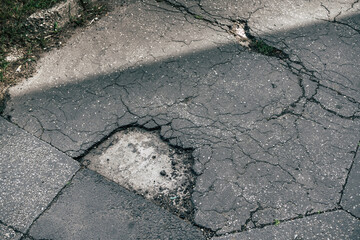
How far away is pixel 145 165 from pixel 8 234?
43.1 inches

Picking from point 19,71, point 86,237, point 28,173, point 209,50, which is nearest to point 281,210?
point 86,237

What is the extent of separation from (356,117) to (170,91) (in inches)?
64.4

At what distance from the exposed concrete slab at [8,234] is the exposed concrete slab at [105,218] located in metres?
0.10

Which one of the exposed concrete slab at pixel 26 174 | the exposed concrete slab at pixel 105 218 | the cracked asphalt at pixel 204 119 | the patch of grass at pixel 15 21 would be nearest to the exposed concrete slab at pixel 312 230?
the cracked asphalt at pixel 204 119

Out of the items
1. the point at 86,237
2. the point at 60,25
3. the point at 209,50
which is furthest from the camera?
the point at 60,25

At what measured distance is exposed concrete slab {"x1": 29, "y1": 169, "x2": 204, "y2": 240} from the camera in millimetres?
2496

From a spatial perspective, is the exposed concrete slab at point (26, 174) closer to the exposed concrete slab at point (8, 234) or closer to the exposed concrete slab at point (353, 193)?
the exposed concrete slab at point (8, 234)

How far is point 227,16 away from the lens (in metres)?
3.90

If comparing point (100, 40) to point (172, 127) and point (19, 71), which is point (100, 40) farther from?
point (172, 127)

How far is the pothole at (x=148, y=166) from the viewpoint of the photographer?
2.68 meters

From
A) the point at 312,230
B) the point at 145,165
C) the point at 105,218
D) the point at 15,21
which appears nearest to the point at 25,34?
the point at 15,21

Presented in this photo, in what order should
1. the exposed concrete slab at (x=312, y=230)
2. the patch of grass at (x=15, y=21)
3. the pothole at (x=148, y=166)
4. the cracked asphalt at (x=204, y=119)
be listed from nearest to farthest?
the exposed concrete slab at (x=312, y=230)
the cracked asphalt at (x=204, y=119)
the pothole at (x=148, y=166)
the patch of grass at (x=15, y=21)

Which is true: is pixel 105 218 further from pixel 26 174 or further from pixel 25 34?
pixel 25 34

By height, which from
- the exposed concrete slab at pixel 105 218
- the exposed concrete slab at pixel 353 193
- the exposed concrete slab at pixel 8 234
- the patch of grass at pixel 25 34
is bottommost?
the exposed concrete slab at pixel 8 234
